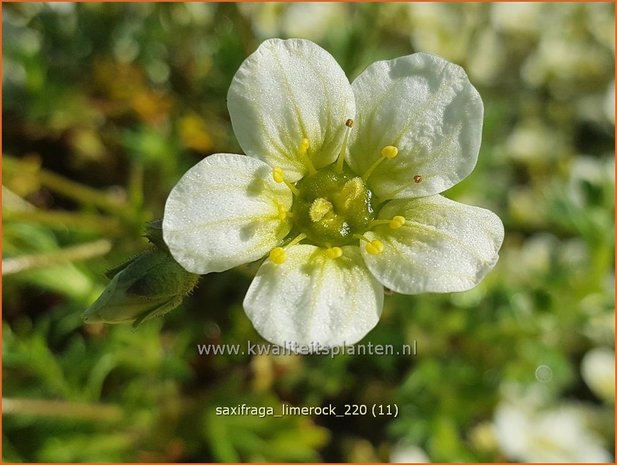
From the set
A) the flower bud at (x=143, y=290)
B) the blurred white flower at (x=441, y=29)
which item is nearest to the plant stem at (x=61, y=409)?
the flower bud at (x=143, y=290)

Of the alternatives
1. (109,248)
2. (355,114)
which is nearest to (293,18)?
(109,248)

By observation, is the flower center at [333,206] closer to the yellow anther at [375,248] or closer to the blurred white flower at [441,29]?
the yellow anther at [375,248]

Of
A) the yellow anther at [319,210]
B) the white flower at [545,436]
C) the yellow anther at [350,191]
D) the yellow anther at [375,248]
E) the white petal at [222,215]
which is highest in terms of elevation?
the white petal at [222,215]

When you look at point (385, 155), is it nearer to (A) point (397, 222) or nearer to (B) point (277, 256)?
(A) point (397, 222)

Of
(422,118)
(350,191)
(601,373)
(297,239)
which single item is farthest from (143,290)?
(601,373)

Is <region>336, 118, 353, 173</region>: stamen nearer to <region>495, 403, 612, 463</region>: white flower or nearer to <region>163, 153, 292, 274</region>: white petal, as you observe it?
<region>163, 153, 292, 274</region>: white petal

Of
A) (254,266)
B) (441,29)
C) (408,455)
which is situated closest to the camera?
(254,266)

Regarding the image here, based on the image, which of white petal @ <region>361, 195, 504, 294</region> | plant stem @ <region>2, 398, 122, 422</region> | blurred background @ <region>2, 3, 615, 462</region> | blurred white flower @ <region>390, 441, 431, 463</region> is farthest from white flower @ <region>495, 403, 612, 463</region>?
white petal @ <region>361, 195, 504, 294</region>
